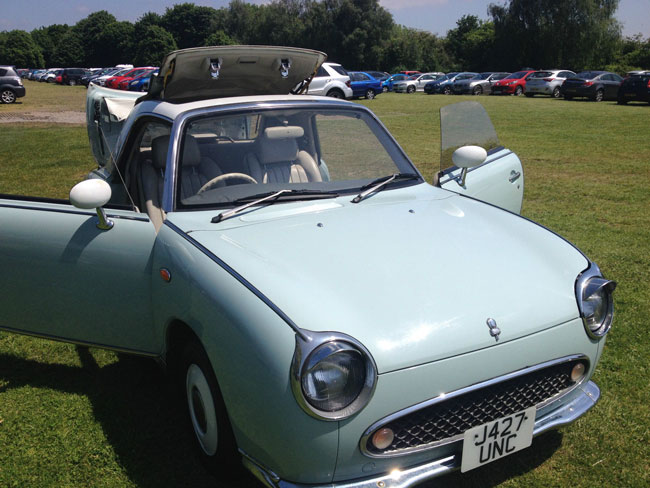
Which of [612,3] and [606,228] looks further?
[612,3]

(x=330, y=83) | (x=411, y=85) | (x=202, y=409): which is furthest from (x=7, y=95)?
(x=202, y=409)

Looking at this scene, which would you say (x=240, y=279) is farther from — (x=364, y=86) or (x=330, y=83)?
(x=364, y=86)

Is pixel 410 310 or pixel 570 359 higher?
pixel 410 310

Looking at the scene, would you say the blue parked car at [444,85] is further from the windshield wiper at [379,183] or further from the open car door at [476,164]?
the windshield wiper at [379,183]

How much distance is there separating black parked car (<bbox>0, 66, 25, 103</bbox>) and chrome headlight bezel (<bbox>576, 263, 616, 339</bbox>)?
2716cm

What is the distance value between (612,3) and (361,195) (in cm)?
5232

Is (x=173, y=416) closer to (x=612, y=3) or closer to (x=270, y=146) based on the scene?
(x=270, y=146)

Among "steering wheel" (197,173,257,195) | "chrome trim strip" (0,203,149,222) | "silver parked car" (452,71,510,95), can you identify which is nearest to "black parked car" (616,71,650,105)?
"silver parked car" (452,71,510,95)

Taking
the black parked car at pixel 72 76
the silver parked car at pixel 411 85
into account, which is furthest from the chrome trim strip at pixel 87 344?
the black parked car at pixel 72 76

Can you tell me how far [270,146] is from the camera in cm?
344

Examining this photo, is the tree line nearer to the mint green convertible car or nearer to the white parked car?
the white parked car

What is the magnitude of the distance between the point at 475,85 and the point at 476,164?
30075 mm

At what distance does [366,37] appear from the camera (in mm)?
65250

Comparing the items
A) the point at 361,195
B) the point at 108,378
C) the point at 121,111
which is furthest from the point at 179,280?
the point at 121,111
